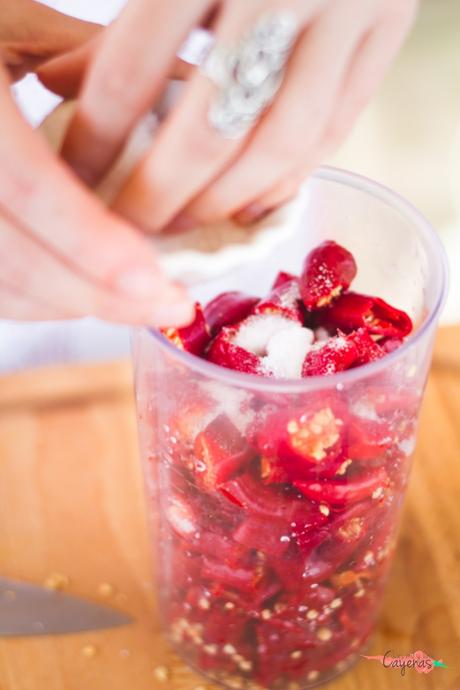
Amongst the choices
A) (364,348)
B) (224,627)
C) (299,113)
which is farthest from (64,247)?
(224,627)

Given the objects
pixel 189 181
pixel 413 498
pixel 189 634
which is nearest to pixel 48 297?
pixel 189 181

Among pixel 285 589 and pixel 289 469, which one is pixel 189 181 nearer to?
pixel 289 469

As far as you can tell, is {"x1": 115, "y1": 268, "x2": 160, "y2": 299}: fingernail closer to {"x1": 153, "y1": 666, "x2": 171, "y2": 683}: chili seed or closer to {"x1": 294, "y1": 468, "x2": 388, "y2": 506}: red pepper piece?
{"x1": 294, "y1": 468, "x2": 388, "y2": 506}: red pepper piece

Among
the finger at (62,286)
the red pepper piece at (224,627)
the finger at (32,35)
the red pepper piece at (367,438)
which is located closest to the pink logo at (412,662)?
the red pepper piece at (224,627)

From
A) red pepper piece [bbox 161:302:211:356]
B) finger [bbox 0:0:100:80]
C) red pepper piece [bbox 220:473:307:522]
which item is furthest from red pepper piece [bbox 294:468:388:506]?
finger [bbox 0:0:100:80]

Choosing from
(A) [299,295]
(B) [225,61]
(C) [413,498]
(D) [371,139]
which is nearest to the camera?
(B) [225,61]

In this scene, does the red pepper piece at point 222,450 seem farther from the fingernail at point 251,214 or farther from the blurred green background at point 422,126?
the blurred green background at point 422,126
